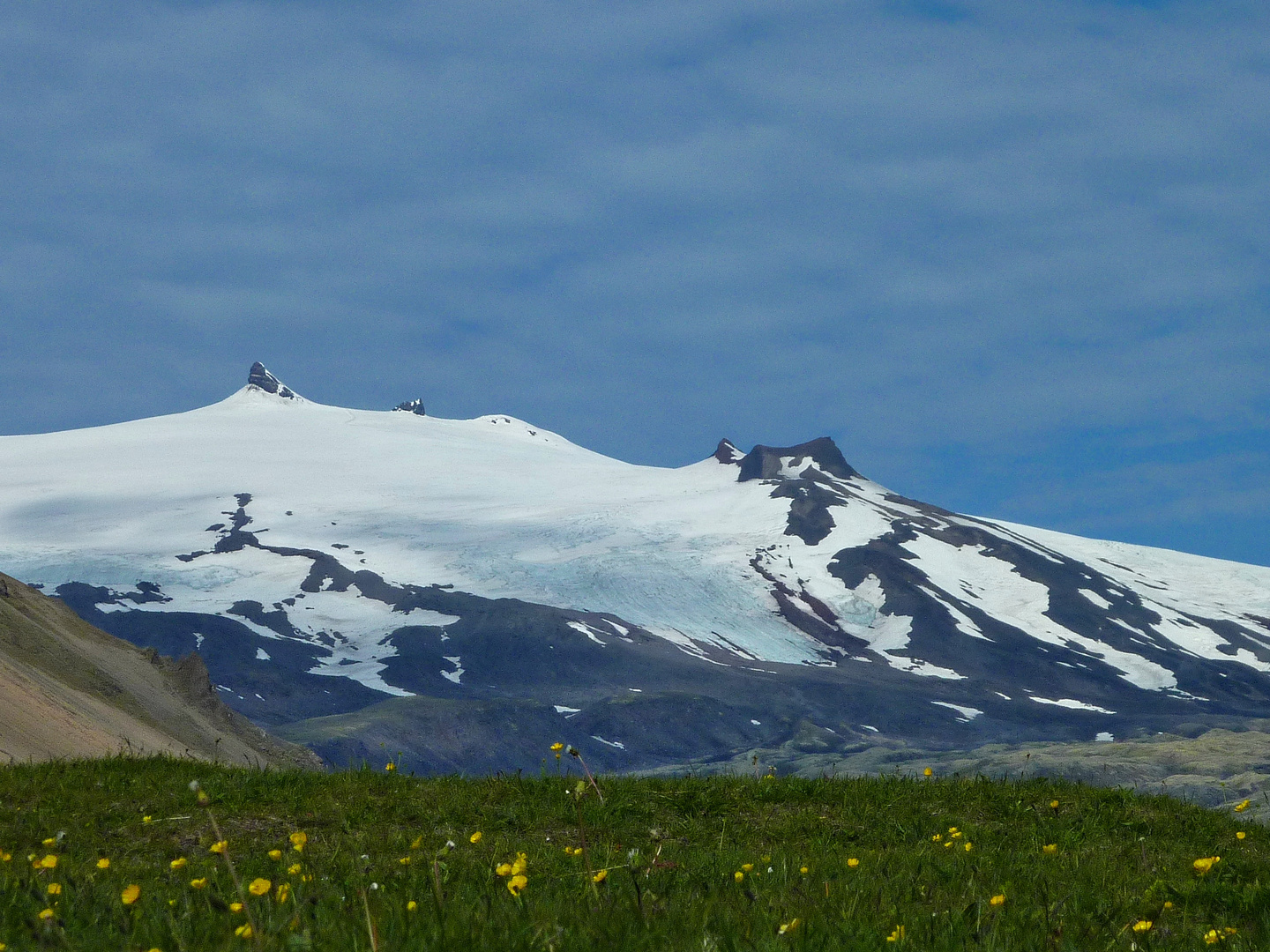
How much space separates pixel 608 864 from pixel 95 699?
19825 mm

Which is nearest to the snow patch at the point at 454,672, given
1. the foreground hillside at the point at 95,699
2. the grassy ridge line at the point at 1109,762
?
the grassy ridge line at the point at 1109,762

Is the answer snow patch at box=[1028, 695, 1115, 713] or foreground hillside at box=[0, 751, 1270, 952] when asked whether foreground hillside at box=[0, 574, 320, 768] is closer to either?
foreground hillside at box=[0, 751, 1270, 952]

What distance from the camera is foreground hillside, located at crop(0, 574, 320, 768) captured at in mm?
17344

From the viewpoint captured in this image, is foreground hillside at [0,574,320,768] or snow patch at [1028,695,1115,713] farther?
snow patch at [1028,695,1115,713]

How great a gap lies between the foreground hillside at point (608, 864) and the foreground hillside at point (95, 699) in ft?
14.1

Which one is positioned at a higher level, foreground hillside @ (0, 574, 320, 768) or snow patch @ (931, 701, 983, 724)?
foreground hillside @ (0, 574, 320, 768)

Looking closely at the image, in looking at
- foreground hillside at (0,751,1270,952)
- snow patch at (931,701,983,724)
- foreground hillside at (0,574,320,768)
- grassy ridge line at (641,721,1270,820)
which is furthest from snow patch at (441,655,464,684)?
foreground hillside at (0,751,1270,952)

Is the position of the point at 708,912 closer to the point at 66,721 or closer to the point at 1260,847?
the point at 1260,847

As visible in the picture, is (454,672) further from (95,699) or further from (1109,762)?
(95,699)

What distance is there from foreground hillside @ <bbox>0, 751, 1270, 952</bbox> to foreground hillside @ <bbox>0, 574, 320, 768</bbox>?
14.1 ft

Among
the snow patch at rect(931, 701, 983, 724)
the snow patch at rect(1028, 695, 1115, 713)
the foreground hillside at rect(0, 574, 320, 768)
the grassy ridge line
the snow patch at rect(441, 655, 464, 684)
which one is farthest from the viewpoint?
the snow patch at rect(1028, 695, 1115, 713)

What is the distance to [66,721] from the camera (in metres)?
18.5

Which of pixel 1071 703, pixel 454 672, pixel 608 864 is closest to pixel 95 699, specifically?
pixel 608 864

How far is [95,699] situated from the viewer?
23672 mm
